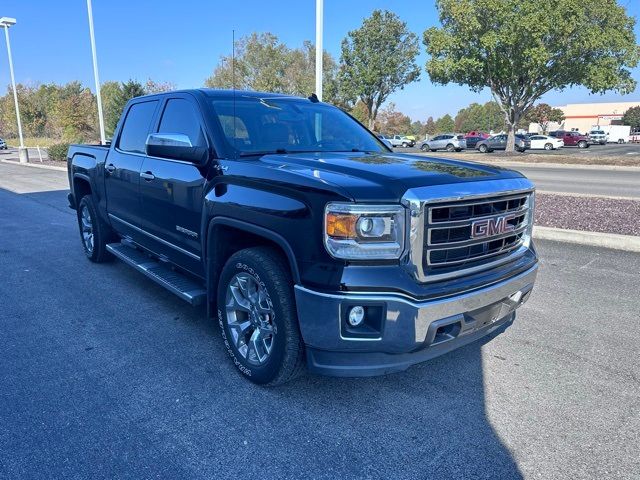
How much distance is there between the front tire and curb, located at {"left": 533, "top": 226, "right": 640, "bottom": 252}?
5.56m

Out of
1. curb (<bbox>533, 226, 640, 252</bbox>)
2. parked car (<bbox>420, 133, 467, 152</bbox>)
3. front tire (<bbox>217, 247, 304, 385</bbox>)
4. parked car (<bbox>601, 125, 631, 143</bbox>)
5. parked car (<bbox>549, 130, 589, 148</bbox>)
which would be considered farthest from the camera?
parked car (<bbox>601, 125, 631, 143</bbox>)

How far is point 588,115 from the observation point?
3794 inches

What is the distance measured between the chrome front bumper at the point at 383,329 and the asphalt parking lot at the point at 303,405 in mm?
426

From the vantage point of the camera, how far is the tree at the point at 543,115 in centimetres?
8225

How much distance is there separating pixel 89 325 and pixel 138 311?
451 mm

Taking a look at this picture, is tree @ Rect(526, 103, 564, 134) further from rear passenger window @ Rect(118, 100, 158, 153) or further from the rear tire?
rear passenger window @ Rect(118, 100, 158, 153)

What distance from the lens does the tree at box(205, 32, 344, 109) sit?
4367cm

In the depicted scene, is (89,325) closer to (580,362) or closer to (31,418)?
(31,418)

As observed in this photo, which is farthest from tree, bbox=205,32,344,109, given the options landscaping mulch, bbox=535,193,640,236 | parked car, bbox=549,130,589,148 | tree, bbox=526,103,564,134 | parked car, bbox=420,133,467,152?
tree, bbox=526,103,564,134

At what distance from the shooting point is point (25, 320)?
13.9 ft

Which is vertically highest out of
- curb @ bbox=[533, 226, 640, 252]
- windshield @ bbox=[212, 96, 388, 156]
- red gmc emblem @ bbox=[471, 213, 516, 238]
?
windshield @ bbox=[212, 96, 388, 156]

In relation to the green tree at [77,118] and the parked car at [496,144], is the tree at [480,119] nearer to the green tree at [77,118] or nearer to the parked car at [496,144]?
the parked car at [496,144]

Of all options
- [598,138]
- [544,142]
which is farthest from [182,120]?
[598,138]

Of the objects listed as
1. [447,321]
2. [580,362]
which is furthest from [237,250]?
[580,362]
